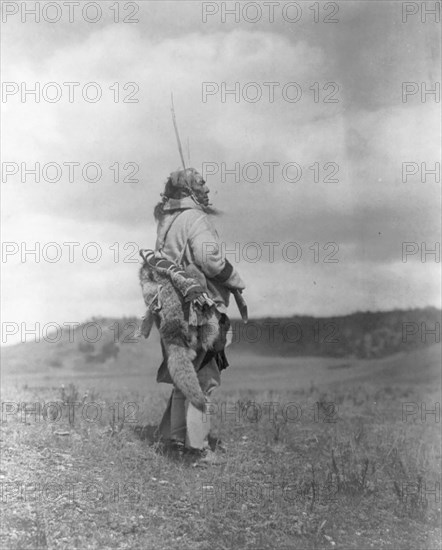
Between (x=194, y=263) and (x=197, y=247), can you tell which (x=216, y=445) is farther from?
(x=197, y=247)

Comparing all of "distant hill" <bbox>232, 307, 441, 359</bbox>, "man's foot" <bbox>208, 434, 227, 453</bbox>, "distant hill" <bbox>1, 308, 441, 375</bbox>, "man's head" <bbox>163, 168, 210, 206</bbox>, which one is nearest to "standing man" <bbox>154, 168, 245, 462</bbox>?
"man's head" <bbox>163, 168, 210, 206</bbox>

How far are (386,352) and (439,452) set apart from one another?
112 centimetres

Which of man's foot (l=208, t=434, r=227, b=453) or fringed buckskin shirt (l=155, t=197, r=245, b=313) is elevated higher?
fringed buckskin shirt (l=155, t=197, r=245, b=313)

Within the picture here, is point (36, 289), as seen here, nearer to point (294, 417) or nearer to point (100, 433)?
point (100, 433)

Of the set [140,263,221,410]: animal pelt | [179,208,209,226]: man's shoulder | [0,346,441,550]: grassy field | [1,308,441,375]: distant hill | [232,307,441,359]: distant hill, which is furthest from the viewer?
[232,307,441,359]: distant hill

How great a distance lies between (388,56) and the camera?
20.9ft

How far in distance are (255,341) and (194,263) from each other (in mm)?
1274

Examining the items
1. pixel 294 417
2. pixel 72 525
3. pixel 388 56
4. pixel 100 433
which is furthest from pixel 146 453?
pixel 388 56

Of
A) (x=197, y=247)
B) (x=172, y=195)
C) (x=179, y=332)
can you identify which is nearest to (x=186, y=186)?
(x=172, y=195)

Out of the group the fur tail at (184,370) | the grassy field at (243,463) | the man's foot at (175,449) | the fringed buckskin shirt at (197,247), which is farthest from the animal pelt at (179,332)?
the grassy field at (243,463)

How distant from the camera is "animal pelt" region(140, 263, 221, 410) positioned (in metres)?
5.42

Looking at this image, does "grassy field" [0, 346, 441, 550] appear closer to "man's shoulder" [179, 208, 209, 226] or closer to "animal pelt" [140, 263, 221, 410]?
"animal pelt" [140, 263, 221, 410]

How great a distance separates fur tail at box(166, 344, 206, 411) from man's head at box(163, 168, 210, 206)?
108 cm

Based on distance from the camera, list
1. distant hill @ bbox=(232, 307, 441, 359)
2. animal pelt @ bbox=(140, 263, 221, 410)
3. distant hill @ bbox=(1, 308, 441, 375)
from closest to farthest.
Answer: animal pelt @ bbox=(140, 263, 221, 410), distant hill @ bbox=(1, 308, 441, 375), distant hill @ bbox=(232, 307, 441, 359)
